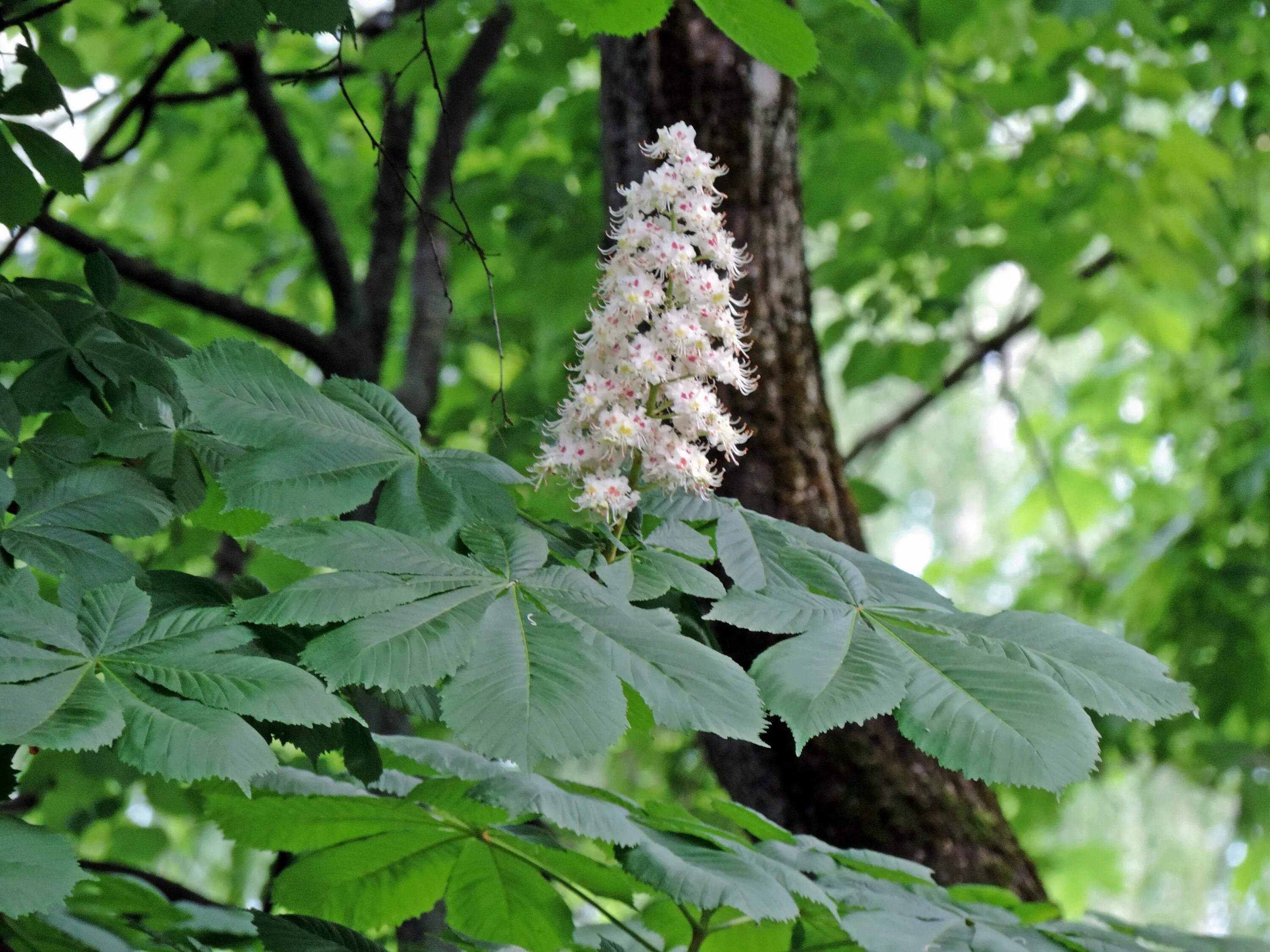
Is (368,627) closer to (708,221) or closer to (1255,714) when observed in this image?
(708,221)

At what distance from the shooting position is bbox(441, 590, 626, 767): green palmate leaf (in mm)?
708

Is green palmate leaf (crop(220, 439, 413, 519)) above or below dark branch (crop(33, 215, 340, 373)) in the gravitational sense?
below

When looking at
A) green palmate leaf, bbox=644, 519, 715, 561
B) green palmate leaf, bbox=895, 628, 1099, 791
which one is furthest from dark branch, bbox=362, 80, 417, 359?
green palmate leaf, bbox=895, 628, 1099, 791

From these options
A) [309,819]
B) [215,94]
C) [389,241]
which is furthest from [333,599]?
[389,241]

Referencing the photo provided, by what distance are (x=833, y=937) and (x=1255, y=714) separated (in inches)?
136

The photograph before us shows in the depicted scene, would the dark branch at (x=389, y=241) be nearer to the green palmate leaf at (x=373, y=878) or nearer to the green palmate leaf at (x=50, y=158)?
the green palmate leaf at (x=50, y=158)

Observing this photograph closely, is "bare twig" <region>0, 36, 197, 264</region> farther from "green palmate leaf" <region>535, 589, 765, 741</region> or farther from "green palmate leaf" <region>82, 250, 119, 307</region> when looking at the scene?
"green palmate leaf" <region>535, 589, 765, 741</region>

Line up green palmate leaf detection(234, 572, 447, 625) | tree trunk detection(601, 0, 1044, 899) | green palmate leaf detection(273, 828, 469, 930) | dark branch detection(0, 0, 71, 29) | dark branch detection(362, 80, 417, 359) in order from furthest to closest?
dark branch detection(362, 80, 417, 359)
tree trunk detection(601, 0, 1044, 899)
dark branch detection(0, 0, 71, 29)
green palmate leaf detection(273, 828, 469, 930)
green palmate leaf detection(234, 572, 447, 625)

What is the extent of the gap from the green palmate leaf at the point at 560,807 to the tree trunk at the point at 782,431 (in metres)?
0.80

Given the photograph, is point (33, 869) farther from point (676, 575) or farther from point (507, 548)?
point (676, 575)

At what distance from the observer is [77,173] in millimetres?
1444

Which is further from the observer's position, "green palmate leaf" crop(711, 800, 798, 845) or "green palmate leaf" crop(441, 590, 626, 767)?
"green palmate leaf" crop(711, 800, 798, 845)

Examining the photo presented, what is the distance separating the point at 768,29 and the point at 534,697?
71 cm

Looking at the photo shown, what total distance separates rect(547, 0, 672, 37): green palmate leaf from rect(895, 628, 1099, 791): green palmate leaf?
685 millimetres
